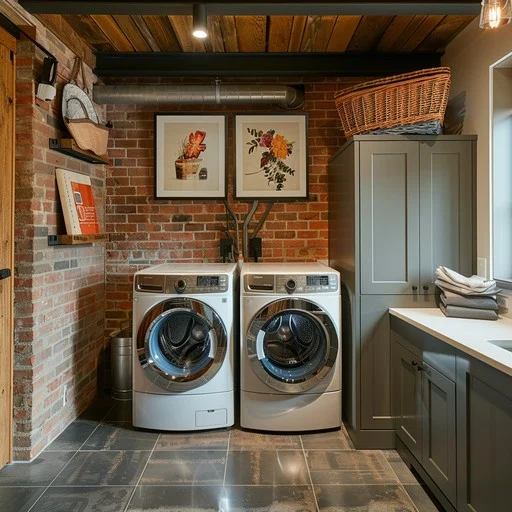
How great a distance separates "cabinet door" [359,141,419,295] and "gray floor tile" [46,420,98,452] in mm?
1956

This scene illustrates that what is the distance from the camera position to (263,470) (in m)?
2.24

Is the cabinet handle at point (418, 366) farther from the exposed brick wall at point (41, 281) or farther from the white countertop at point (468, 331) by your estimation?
the exposed brick wall at point (41, 281)

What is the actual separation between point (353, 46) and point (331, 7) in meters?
0.84

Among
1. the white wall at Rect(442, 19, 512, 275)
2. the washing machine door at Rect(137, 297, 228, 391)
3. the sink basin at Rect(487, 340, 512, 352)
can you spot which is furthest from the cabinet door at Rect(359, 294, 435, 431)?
the washing machine door at Rect(137, 297, 228, 391)

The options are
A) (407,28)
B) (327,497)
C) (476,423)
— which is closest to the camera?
(476,423)

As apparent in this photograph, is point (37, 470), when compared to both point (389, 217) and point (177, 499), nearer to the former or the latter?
point (177, 499)

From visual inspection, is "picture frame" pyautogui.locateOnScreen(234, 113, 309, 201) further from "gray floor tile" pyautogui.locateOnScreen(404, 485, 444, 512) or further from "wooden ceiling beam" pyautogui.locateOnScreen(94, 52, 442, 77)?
"gray floor tile" pyautogui.locateOnScreen(404, 485, 444, 512)

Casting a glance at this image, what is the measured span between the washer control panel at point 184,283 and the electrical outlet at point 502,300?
5.13ft

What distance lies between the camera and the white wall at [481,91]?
231cm

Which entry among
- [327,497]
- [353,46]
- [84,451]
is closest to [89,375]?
[84,451]

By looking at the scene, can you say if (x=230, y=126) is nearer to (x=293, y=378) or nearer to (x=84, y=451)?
(x=293, y=378)

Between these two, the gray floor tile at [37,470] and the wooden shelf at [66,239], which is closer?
the gray floor tile at [37,470]

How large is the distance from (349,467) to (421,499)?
0.40 metres

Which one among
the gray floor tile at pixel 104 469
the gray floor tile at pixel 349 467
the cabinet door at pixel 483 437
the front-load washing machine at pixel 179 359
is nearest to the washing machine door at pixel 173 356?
the front-load washing machine at pixel 179 359
